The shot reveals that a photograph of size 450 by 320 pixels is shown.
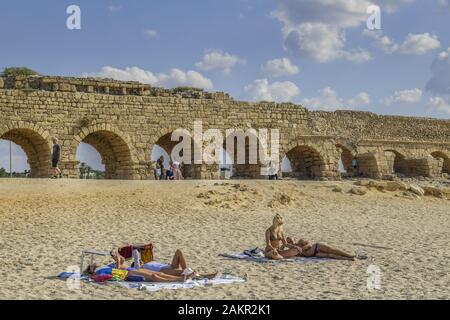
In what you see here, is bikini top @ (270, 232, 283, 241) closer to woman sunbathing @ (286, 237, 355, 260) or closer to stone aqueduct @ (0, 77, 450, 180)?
woman sunbathing @ (286, 237, 355, 260)

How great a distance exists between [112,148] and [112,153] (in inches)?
11.4

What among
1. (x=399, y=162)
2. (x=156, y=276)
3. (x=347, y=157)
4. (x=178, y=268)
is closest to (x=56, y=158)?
(x=178, y=268)

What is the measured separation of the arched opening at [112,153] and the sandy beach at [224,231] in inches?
170

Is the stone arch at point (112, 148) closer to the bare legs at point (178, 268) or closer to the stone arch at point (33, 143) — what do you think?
the stone arch at point (33, 143)

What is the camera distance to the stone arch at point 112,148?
2045 cm

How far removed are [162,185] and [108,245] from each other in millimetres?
6749

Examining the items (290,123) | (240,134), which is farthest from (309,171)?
(240,134)

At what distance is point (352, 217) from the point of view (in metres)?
15.1

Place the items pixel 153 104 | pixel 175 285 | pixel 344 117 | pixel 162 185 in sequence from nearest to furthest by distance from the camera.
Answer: pixel 175 285, pixel 162 185, pixel 153 104, pixel 344 117

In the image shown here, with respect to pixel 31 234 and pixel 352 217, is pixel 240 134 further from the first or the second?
pixel 31 234

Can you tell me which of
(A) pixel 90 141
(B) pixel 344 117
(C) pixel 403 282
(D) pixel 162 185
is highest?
(B) pixel 344 117

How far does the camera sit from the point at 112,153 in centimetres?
2292

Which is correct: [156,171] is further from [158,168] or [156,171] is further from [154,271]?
[154,271]
